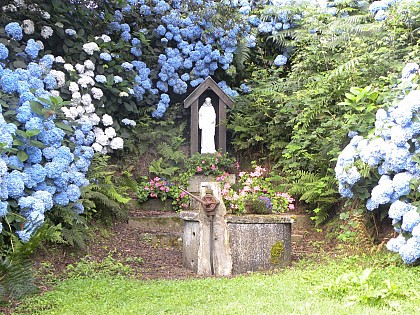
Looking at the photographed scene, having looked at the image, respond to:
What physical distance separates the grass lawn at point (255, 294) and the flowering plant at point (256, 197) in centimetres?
108

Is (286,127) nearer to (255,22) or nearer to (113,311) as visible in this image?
(255,22)

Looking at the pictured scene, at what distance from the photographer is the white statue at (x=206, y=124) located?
9461 mm

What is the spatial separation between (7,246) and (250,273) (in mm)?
2327

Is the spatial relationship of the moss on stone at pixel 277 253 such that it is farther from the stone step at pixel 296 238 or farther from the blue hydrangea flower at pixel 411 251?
the stone step at pixel 296 238

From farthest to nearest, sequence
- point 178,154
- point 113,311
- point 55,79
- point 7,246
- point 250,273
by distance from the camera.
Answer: point 178,154
point 55,79
point 250,273
point 7,246
point 113,311

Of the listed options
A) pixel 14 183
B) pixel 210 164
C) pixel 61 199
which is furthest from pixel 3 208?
pixel 210 164

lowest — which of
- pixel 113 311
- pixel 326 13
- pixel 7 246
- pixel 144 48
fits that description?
pixel 113 311

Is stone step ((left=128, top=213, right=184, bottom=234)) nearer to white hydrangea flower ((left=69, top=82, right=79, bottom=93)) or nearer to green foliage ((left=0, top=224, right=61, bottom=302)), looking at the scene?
white hydrangea flower ((left=69, top=82, right=79, bottom=93))

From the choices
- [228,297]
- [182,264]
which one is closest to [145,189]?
[182,264]

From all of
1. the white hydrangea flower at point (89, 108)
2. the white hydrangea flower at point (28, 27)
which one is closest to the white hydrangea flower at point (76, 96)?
the white hydrangea flower at point (89, 108)

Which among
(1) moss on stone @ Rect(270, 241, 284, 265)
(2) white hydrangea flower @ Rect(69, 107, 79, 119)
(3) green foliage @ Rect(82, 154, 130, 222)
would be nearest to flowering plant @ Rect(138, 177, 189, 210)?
(3) green foliage @ Rect(82, 154, 130, 222)

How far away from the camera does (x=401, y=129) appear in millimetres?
5656

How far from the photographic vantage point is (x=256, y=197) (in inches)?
271

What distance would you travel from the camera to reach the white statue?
372 inches
